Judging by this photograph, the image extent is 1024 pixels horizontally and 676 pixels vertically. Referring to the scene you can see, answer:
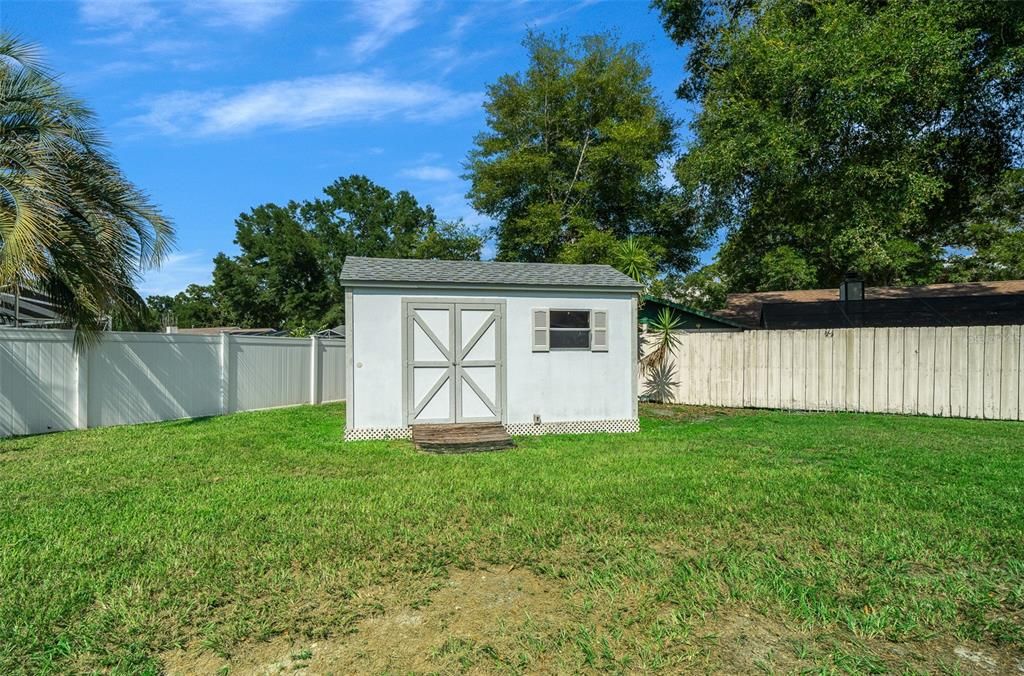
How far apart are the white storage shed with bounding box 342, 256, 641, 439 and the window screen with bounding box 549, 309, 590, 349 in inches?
0.6

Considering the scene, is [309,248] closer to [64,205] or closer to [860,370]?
[64,205]

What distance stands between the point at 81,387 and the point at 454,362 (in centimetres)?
562

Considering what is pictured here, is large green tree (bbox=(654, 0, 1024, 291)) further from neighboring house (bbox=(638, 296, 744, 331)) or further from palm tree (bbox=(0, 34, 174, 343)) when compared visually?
palm tree (bbox=(0, 34, 174, 343))

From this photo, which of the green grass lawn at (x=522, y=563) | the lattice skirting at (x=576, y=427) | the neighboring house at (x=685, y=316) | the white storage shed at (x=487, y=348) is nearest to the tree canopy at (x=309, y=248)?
the neighboring house at (x=685, y=316)

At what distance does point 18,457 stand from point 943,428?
39.6 ft

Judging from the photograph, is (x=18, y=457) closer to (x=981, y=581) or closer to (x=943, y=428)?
(x=981, y=581)

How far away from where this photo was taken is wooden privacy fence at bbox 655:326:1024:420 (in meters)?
8.95

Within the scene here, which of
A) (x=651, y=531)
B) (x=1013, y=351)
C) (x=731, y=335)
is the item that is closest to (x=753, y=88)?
(x=731, y=335)

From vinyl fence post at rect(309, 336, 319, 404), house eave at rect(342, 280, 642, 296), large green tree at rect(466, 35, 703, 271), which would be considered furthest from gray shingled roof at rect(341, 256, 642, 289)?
large green tree at rect(466, 35, 703, 271)

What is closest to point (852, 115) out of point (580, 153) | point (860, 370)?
point (860, 370)

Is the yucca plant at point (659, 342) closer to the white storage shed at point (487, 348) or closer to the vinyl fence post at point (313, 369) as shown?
the white storage shed at point (487, 348)

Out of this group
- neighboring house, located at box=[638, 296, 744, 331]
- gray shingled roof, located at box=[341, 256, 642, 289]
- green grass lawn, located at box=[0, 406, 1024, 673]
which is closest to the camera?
green grass lawn, located at box=[0, 406, 1024, 673]

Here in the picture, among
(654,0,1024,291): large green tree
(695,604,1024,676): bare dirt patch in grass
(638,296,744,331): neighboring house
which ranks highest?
(654,0,1024,291): large green tree

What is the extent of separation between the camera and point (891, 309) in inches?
544
